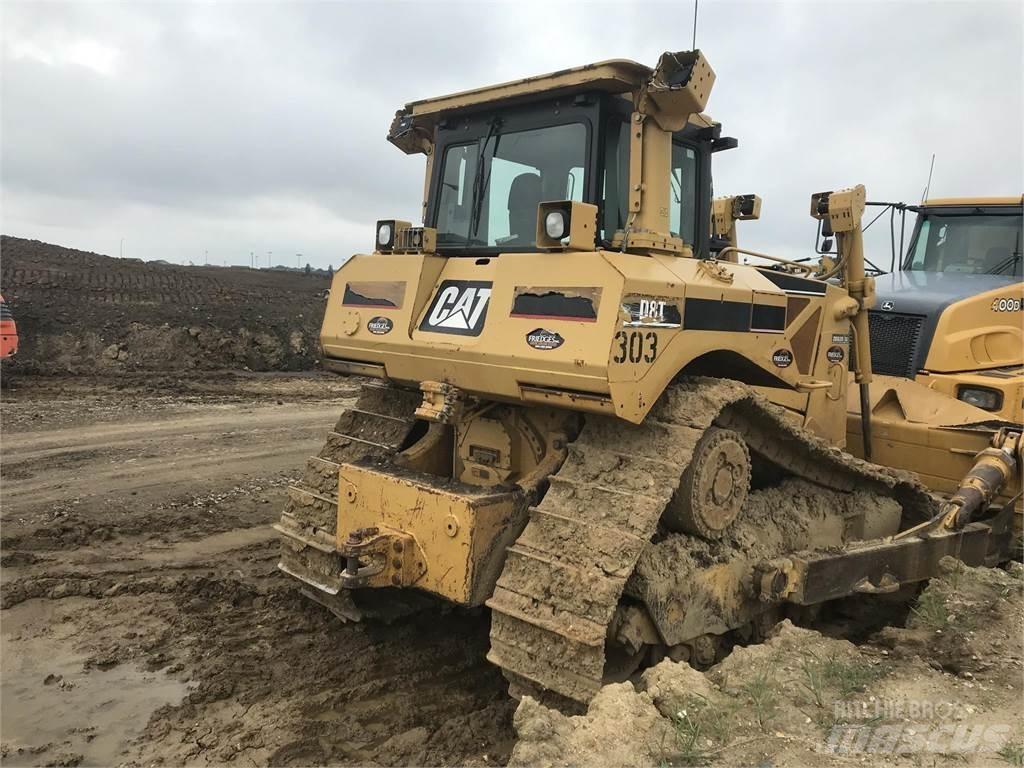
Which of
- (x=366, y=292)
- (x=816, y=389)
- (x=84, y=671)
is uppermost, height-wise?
(x=366, y=292)

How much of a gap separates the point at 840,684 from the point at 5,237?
28855 millimetres

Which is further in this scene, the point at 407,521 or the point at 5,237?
the point at 5,237

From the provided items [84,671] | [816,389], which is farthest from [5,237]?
[816,389]

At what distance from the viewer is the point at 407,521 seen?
4051mm

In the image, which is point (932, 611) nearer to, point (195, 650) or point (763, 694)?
point (763, 694)

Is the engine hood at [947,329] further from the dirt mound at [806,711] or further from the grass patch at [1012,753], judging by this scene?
the grass patch at [1012,753]

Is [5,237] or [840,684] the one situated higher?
[5,237]

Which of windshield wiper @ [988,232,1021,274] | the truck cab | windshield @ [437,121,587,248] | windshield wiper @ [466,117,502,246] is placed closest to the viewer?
windshield @ [437,121,587,248]

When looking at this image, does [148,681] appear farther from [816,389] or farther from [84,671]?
[816,389]

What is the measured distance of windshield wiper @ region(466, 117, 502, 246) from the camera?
469 cm

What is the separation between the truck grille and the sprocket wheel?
307cm

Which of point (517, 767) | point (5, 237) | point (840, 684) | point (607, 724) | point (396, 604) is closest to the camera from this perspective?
point (517, 767)

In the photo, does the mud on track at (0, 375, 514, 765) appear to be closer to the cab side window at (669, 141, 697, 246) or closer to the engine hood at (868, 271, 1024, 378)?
the cab side window at (669, 141, 697, 246)

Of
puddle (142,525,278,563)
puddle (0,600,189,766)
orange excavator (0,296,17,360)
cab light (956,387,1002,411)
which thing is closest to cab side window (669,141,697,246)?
cab light (956,387,1002,411)
